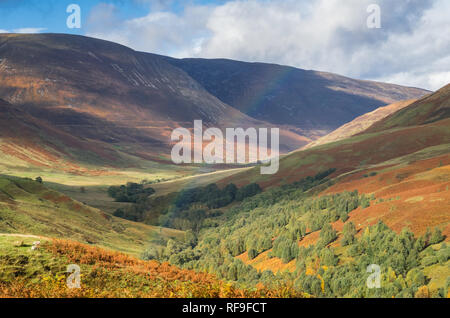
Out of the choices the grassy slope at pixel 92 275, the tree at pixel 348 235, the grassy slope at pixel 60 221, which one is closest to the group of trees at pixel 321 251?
the tree at pixel 348 235

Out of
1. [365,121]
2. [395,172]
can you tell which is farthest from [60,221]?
[365,121]

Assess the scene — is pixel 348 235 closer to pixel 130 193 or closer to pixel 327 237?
pixel 327 237

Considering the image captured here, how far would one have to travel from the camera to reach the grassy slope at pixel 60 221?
31828 mm

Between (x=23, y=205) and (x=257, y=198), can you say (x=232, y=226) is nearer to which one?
(x=257, y=198)

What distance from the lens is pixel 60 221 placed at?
121 ft

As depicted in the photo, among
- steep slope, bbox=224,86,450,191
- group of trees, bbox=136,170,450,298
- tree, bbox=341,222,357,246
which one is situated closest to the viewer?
group of trees, bbox=136,170,450,298

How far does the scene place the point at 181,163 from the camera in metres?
178

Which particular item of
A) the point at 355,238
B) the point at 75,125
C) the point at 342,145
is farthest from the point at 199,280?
the point at 75,125

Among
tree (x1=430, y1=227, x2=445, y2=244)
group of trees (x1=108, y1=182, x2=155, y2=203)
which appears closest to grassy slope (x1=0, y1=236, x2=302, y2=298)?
tree (x1=430, y1=227, x2=445, y2=244)

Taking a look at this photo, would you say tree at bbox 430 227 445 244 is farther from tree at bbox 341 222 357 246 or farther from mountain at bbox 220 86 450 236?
tree at bbox 341 222 357 246

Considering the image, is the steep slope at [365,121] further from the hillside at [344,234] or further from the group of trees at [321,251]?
the group of trees at [321,251]

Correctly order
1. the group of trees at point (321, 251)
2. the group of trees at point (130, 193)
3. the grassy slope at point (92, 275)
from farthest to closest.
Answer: the group of trees at point (130, 193), the group of trees at point (321, 251), the grassy slope at point (92, 275)

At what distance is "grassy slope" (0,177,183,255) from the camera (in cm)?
3183
